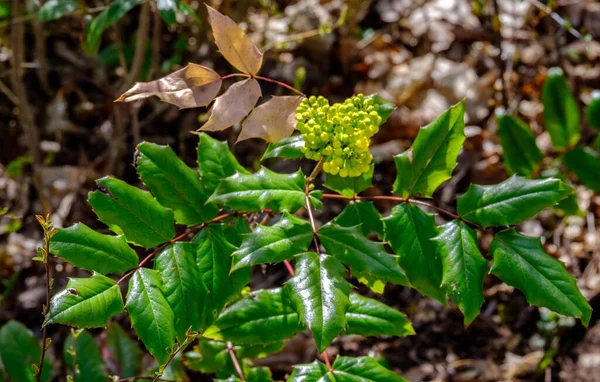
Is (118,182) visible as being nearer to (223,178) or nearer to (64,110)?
(223,178)

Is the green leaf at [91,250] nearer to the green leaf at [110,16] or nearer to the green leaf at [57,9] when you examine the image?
the green leaf at [110,16]

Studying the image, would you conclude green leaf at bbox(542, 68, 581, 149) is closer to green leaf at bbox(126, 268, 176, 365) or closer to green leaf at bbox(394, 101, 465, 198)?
green leaf at bbox(394, 101, 465, 198)

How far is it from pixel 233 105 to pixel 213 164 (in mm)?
207

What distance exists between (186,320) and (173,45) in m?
2.14

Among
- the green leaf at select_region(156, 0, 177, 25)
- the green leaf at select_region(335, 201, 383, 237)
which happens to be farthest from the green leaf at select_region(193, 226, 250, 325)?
the green leaf at select_region(156, 0, 177, 25)

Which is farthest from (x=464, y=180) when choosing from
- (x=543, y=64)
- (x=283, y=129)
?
(x=283, y=129)

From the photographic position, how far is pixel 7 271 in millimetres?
2506

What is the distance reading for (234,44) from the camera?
4.06 ft

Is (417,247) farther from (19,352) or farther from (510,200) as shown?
(19,352)

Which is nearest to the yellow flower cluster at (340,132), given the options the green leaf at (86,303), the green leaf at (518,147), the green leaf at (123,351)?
the green leaf at (86,303)

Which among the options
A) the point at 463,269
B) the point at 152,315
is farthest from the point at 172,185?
the point at 463,269

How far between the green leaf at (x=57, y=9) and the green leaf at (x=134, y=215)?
2.95ft

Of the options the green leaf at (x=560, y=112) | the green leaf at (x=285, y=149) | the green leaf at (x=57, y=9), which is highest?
the green leaf at (x=57, y=9)

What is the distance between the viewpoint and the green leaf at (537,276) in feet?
3.92
